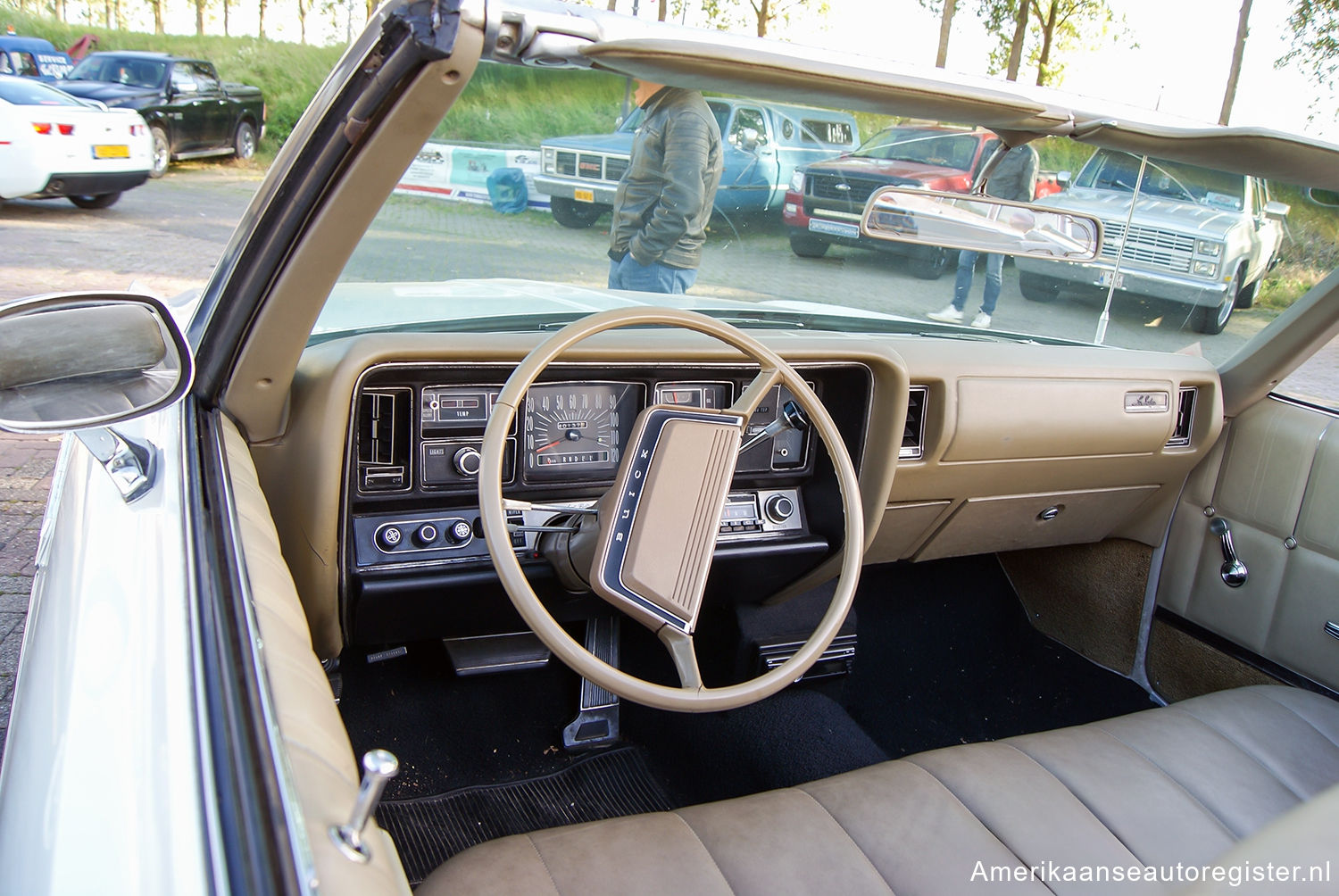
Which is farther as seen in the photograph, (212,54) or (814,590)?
(212,54)

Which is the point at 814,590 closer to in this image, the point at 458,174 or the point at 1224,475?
the point at 1224,475

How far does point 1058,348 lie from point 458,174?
6.02 ft

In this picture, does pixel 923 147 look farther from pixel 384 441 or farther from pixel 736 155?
pixel 384 441

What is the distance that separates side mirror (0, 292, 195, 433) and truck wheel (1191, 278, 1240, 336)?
103 inches

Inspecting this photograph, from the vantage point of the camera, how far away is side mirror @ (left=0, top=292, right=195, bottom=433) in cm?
124

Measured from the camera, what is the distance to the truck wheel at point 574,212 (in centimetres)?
197

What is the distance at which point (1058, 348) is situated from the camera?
106 inches

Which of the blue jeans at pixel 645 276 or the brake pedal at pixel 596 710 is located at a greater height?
the blue jeans at pixel 645 276

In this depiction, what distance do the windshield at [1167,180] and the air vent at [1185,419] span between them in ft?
2.20

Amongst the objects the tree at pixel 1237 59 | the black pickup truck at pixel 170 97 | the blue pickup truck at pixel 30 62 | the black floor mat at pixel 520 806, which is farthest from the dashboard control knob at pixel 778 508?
the blue pickup truck at pixel 30 62

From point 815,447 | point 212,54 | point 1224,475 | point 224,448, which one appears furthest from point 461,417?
point 212,54

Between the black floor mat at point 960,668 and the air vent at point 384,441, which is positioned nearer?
the air vent at point 384,441

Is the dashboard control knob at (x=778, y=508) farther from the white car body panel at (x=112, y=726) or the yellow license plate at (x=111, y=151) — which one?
the yellow license plate at (x=111, y=151)

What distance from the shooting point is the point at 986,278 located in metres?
2.49
